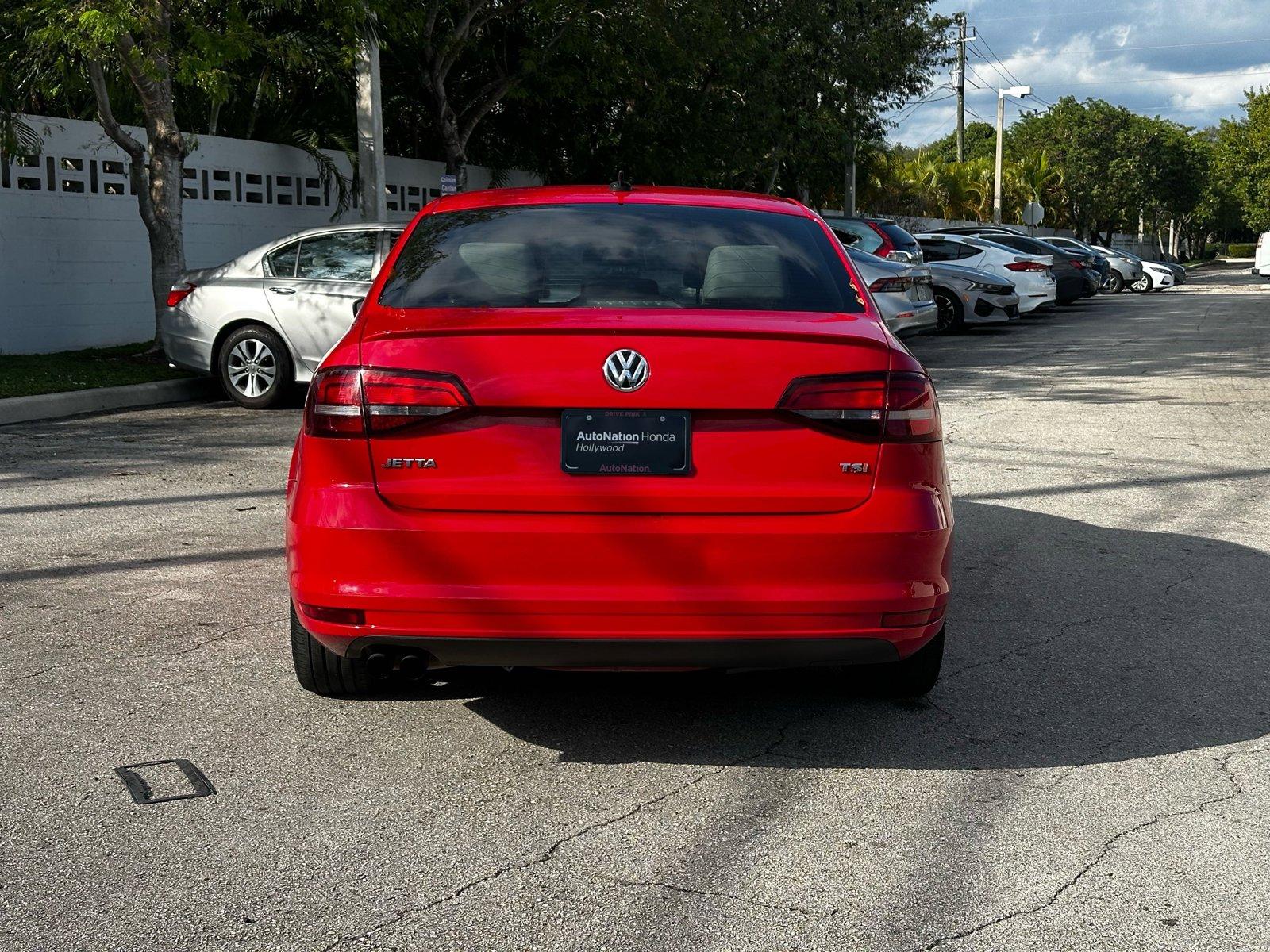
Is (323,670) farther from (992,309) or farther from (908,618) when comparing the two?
(992,309)

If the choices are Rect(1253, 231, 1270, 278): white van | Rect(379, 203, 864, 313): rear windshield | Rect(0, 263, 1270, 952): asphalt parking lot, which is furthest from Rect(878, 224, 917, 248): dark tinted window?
Rect(1253, 231, 1270, 278): white van

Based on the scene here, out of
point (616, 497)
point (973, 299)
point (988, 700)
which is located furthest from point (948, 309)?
point (616, 497)

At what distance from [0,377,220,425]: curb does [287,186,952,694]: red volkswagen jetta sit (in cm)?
864

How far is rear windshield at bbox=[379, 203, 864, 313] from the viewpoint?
4492 millimetres

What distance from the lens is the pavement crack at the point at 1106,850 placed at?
319 cm

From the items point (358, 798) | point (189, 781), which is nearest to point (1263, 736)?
point (358, 798)

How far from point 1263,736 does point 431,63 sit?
19.2m

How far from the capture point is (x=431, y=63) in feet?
71.6

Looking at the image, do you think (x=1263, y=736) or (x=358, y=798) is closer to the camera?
(x=358, y=798)

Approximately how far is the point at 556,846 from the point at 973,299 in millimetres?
20978

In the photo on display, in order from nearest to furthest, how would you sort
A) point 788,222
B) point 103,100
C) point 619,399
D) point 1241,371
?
point 619,399
point 788,222
point 103,100
point 1241,371

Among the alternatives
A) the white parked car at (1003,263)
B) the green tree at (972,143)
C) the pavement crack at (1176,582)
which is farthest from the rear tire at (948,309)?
the green tree at (972,143)

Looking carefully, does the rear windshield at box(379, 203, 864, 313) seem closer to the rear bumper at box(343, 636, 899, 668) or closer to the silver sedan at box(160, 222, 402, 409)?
the rear bumper at box(343, 636, 899, 668)

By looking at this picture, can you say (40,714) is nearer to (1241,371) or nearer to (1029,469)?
(1029,469)
